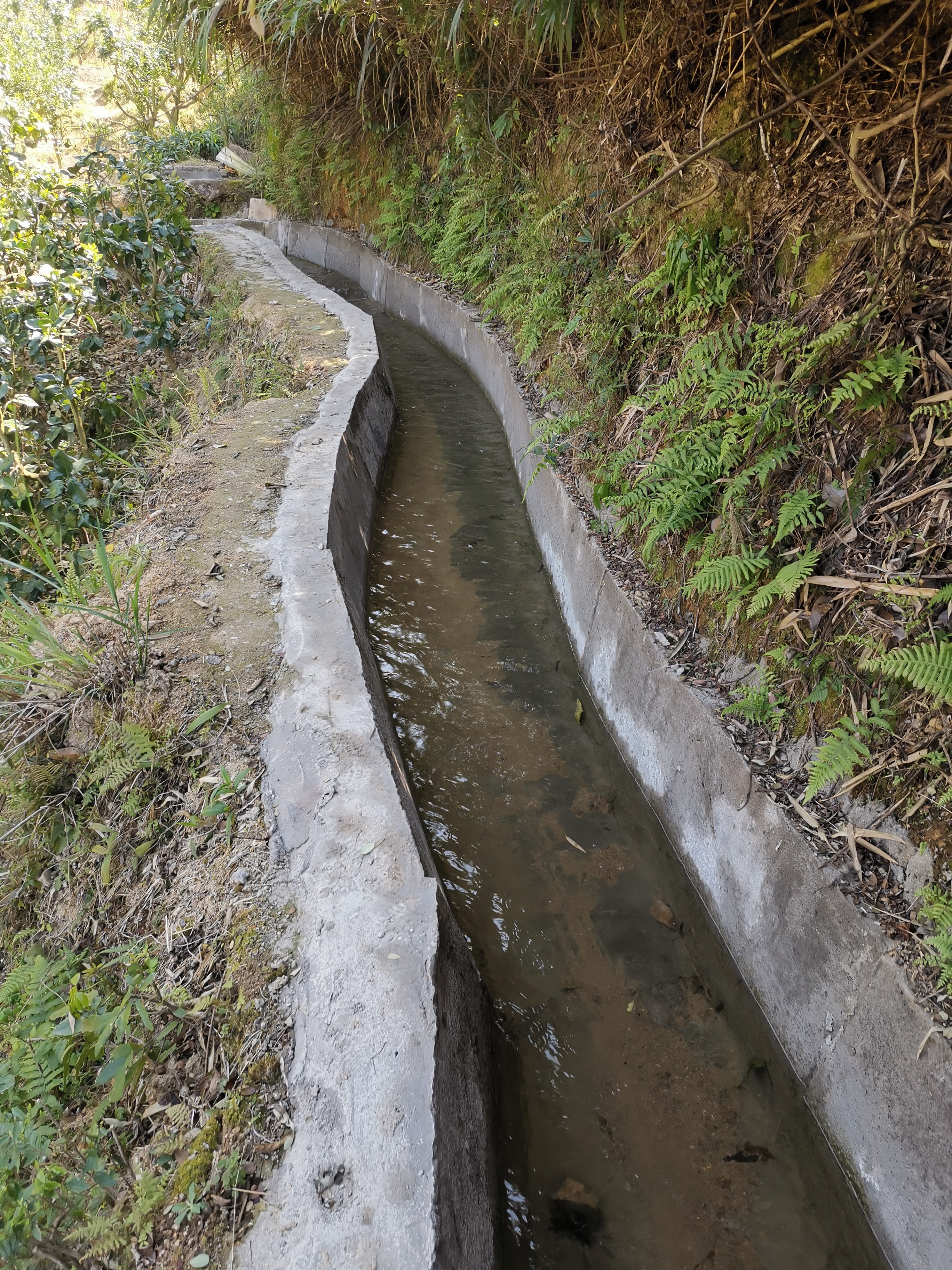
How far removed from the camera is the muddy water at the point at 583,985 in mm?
2178

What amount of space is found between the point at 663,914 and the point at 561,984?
54 cm

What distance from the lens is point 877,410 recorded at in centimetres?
271

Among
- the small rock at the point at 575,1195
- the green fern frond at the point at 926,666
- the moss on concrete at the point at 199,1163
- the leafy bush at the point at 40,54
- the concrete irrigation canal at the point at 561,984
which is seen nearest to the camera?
the moss on concrete at the point at 199,1163

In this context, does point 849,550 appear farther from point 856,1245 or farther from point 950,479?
point 856,1245

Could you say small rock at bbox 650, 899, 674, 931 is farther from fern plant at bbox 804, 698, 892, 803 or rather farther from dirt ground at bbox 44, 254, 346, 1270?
dirt ground at bbox 44, 254, 346, 1270

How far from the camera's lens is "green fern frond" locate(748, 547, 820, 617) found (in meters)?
2.74

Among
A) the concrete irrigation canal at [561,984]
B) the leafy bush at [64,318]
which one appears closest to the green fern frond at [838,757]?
the concrete irrigation canal at [561,984]

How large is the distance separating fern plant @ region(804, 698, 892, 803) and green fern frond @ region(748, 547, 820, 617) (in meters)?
0.50

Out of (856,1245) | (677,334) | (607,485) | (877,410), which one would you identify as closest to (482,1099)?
(856,1245)

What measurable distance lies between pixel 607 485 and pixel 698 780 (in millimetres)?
1698

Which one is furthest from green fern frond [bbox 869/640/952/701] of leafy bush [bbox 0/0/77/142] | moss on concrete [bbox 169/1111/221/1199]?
leafy bush [bbox 0/0/77/142]

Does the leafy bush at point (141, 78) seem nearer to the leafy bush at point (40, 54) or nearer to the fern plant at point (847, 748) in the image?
the leafy bush at point (40, 54)

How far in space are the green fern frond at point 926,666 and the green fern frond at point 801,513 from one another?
2.37ft

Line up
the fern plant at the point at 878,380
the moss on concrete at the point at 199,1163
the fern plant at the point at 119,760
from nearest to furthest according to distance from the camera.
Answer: the moss on concrete at the point at 199,1163
the fern plant at the point at 878,380
the fern plant at the point at 119,760
